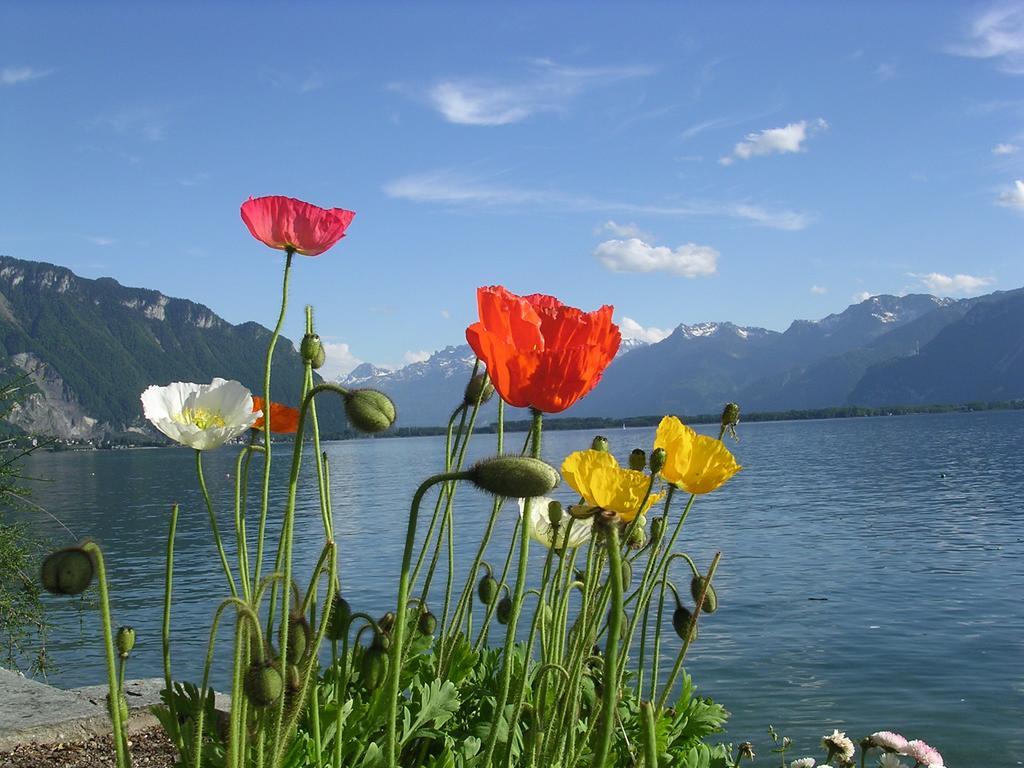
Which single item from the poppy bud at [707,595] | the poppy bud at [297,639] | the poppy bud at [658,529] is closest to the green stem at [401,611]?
the poppy bud at [297,639]

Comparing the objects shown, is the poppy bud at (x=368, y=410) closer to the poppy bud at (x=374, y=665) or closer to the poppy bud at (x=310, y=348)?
the poppy bud at (x=310, y=348)

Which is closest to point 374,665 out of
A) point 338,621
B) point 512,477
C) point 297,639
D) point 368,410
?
point 338,621

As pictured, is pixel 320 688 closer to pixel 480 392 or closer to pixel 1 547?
pixel 480 392

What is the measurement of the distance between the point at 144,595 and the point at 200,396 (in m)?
→ 19.8

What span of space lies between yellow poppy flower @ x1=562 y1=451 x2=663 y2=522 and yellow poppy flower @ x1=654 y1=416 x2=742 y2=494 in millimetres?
396

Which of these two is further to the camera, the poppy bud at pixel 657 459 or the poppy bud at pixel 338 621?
the poppy bud at pixel 338 621

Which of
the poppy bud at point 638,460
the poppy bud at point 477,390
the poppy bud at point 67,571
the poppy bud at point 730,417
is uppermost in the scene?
the poppy bud at point 477,390

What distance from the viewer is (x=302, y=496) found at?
48875mm

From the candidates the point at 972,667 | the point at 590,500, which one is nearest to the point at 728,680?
the point at 972,667

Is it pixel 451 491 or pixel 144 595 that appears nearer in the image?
pixel 451 491

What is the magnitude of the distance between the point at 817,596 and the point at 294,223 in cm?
1664

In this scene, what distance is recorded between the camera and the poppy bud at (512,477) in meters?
1.25

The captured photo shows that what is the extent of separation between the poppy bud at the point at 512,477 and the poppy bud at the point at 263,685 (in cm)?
57

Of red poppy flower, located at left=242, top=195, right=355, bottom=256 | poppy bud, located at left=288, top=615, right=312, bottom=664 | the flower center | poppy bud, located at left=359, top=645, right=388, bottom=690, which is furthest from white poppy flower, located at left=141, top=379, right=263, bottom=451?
poppy bud, located at left=359, top=645, right=388, bottom=690
